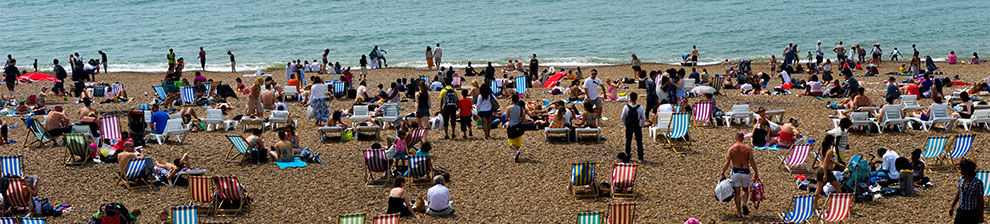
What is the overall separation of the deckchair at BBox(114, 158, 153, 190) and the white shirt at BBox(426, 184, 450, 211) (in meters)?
3.63

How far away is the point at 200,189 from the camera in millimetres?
9539

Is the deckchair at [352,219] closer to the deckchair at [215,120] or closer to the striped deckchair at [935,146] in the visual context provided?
the striped deckchair at [935,146]

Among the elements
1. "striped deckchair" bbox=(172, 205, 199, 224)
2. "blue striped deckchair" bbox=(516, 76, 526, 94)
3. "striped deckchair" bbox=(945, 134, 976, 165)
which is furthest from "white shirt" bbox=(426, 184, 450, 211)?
"blue striped deckchair" bbox=(516, 76, 526, 94)

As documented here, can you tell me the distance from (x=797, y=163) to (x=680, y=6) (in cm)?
4723

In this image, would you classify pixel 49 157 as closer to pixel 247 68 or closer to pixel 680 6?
pixel 247 68

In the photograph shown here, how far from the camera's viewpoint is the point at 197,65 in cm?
3859

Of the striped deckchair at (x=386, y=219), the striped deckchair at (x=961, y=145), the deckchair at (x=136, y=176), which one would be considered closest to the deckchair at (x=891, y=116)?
the striped deckchair at (x=961, y=145)

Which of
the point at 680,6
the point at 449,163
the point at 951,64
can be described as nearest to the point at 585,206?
the point at 449,163

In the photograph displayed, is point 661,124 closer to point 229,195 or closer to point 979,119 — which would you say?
point 979,119

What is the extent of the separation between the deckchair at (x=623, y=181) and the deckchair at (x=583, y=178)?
219 mm

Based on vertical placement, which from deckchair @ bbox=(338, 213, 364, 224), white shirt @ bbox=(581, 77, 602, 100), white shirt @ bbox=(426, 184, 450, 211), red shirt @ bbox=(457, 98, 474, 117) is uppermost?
white shirt @ bbox=(581, 77, 602, 100)

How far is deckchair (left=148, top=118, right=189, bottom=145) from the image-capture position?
1350cm

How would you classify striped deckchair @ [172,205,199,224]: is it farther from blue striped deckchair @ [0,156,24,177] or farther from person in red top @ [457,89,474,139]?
person in red top @ [457,89,474,139]

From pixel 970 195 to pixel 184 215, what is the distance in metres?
6.76
